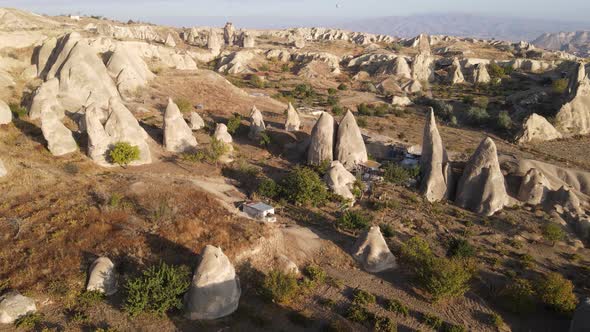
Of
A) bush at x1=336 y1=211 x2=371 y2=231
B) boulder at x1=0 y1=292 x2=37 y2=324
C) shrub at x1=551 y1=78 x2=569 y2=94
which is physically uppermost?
shrub at x1=551 y1=78 x2=569 y2=94

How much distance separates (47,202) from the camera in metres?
21.5

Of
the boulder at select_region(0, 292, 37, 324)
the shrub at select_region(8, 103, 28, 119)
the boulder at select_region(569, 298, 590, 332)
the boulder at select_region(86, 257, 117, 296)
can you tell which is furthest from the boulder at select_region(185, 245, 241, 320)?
the shrub at select_region(8, 103, 28, 119)

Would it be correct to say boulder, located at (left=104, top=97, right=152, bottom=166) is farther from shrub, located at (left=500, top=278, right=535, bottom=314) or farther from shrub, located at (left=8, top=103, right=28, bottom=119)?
shrub, located at (left=500, top=278, right=535, bottom=314)

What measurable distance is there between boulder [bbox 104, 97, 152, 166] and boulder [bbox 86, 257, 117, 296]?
13.5m

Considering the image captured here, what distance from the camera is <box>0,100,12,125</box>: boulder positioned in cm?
3053

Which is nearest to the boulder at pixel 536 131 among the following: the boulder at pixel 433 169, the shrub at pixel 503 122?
the shrub at pixel 503 122

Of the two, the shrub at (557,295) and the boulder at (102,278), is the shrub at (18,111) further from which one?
the shrub at (557,295)

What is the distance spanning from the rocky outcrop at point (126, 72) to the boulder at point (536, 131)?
4172 centimetres

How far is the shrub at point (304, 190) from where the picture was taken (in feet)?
83.4

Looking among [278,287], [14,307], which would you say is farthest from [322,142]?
[14,307]

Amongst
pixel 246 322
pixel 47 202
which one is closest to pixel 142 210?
pixel 47 202

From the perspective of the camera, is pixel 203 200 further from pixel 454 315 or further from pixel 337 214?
pixel 454 315

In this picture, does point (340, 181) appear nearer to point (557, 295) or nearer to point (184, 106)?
point (557, 295)

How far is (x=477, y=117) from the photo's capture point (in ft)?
169
